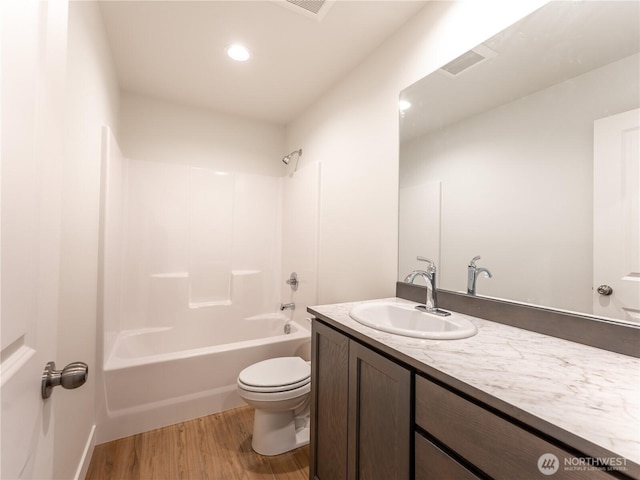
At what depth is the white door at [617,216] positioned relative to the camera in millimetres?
861

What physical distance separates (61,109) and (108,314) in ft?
6.15

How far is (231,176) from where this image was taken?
2938 mm

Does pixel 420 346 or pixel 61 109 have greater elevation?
pixel 61 109

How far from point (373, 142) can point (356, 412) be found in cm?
154

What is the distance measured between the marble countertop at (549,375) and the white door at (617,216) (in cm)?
18

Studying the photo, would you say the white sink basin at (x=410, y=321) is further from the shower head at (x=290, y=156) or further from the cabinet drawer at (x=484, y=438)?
the shower head at (x=290, y=156)

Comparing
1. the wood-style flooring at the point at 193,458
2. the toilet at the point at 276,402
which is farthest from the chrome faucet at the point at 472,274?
the wood-style flooring at the point at 193,458

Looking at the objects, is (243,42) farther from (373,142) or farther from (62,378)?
→ (62,378)

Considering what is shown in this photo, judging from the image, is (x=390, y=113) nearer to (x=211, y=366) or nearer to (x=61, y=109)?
(x=61, y=109)

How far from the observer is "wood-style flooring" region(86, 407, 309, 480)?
1569mm

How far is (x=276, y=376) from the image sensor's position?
1.83 m

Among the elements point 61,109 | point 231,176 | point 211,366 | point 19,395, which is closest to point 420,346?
point 19,395

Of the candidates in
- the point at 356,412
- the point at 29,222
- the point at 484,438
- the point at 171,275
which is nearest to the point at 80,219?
the point at 29,222

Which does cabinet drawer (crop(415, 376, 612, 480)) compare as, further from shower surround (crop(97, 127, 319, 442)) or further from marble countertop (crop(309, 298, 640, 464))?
shower surround (crop(97, 127, 319, 442))
